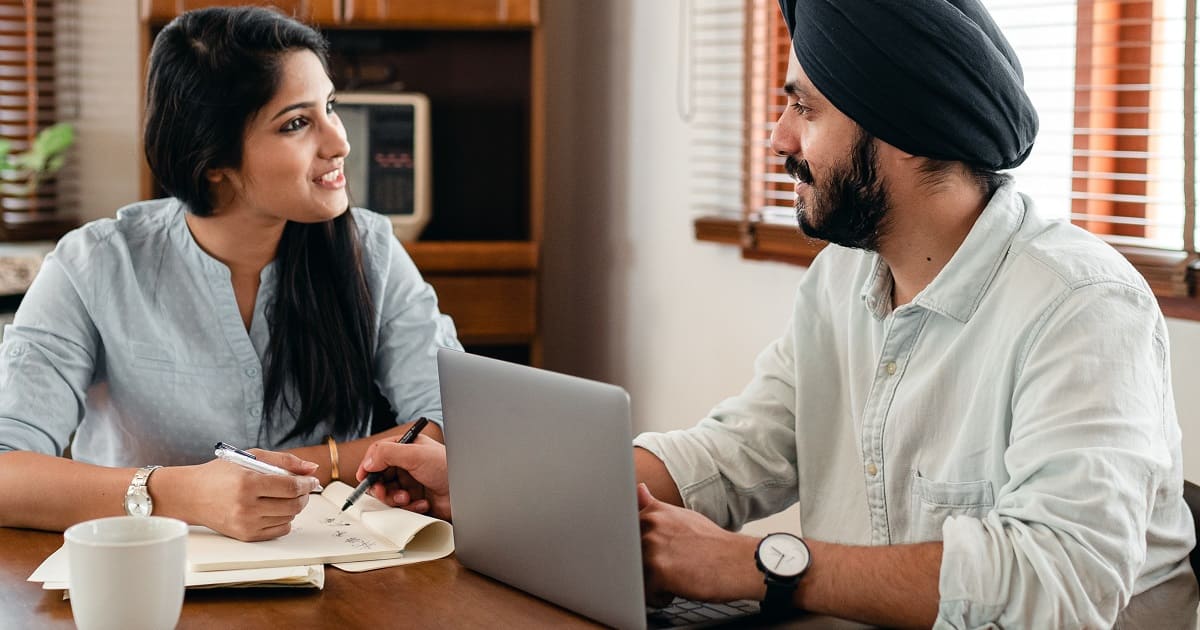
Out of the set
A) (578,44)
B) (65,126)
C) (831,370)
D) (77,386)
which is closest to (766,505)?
(831,370)

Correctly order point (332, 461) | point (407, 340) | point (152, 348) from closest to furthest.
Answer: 1. point (332, 461)
2. point (152, 348)
3. point (407, 340)

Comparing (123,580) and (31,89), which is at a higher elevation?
(31,89)

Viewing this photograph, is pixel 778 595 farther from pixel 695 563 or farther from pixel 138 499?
pixel 138 499

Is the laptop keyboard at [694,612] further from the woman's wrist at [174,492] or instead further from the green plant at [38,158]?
the green plant at [38,158]

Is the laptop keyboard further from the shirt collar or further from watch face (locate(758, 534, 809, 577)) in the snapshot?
the shirt collar

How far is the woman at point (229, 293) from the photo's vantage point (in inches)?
68.5

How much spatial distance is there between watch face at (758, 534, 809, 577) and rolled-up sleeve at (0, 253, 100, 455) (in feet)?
3.08

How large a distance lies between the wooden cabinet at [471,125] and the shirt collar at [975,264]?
196 centimetres

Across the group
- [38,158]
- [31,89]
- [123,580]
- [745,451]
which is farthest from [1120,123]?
[31,89]

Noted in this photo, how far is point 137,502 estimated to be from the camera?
1375 millimetres

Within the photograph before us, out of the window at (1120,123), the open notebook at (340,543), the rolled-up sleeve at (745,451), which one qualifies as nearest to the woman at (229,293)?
the open notebook at (340,543)

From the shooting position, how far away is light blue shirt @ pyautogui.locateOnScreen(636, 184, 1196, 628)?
1.07 m

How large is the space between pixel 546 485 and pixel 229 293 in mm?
835

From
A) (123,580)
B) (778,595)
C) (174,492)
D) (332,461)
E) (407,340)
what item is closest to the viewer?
(123,580)
